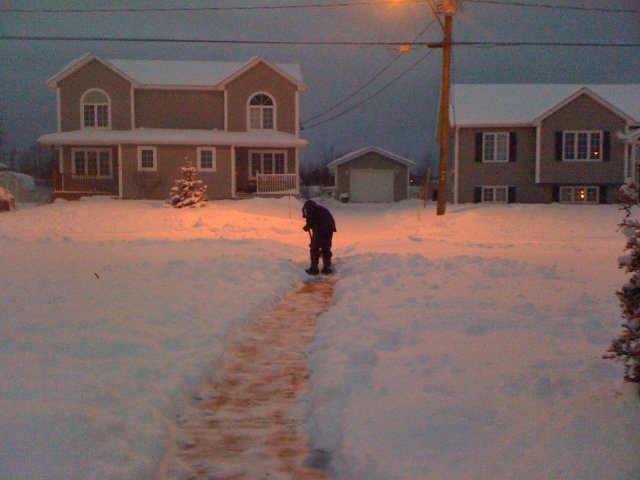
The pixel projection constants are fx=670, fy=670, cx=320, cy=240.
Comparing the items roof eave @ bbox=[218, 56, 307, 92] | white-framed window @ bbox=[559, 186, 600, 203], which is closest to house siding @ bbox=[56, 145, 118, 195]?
roof eave @ bbox=[218, 56, 307, 92]

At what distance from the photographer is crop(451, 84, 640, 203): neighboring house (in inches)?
1356

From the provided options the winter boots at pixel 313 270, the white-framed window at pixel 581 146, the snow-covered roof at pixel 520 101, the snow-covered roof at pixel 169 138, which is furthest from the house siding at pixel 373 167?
the winter boots at pixel 313 270

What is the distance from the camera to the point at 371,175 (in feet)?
144

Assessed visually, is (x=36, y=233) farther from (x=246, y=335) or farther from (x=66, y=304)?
(x=246, y=335)

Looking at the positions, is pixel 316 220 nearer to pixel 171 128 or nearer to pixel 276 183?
pixel 276 183

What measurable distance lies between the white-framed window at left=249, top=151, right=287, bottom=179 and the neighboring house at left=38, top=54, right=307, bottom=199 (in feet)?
0.17

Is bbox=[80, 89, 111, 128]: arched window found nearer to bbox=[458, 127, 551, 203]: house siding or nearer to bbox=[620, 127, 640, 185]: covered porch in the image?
bbox=[458, 127, 551, 203]: house siding

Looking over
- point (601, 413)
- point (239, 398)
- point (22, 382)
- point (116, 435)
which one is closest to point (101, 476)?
point (116, 435)

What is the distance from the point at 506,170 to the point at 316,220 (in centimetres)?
2440

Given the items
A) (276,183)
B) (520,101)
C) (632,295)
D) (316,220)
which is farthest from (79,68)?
(632,295)

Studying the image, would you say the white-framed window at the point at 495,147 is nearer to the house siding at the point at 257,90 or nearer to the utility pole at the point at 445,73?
the house siding at the point at 257,90

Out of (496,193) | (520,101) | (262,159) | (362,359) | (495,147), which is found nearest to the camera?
(362,359)

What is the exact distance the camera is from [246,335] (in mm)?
8531

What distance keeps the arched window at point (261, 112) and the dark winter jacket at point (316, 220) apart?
21988 mm
